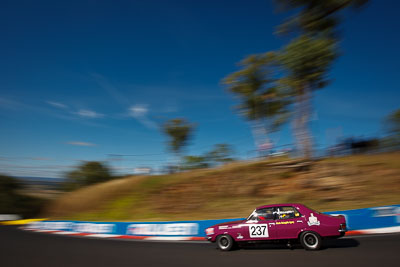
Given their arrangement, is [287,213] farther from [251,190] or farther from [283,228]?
[251,190]

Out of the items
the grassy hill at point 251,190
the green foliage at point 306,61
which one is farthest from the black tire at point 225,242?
the green foliage at point 306,61

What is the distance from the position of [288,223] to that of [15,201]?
37261 mm

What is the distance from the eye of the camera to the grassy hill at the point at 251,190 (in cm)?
1377

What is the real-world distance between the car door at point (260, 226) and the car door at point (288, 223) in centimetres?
18

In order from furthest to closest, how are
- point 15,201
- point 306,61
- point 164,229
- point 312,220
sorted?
1. point 15,201
2. point 306,61
3. point 164,229
4. point 312,220

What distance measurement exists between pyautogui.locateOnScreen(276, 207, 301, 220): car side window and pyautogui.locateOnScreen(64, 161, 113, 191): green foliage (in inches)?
1415

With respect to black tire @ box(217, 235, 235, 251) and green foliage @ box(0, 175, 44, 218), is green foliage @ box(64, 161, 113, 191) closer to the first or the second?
green foliage @ box(0, 175, 44, 218)

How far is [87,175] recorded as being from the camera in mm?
38562

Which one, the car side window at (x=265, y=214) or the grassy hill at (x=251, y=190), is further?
the grassy hill at (x=251, y=190)

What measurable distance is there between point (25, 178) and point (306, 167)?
3818 centimetres

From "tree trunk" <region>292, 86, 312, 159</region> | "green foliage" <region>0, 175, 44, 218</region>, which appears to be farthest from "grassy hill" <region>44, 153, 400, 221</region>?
"green foliage" <region>0, 175, 44, 218</region>

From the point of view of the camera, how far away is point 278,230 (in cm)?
750

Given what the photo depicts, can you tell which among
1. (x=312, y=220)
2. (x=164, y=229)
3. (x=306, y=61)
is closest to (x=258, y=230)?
(x=312, y=220)

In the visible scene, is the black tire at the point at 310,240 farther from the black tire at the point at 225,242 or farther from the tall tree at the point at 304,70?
the tall tree at the point at 304,70
